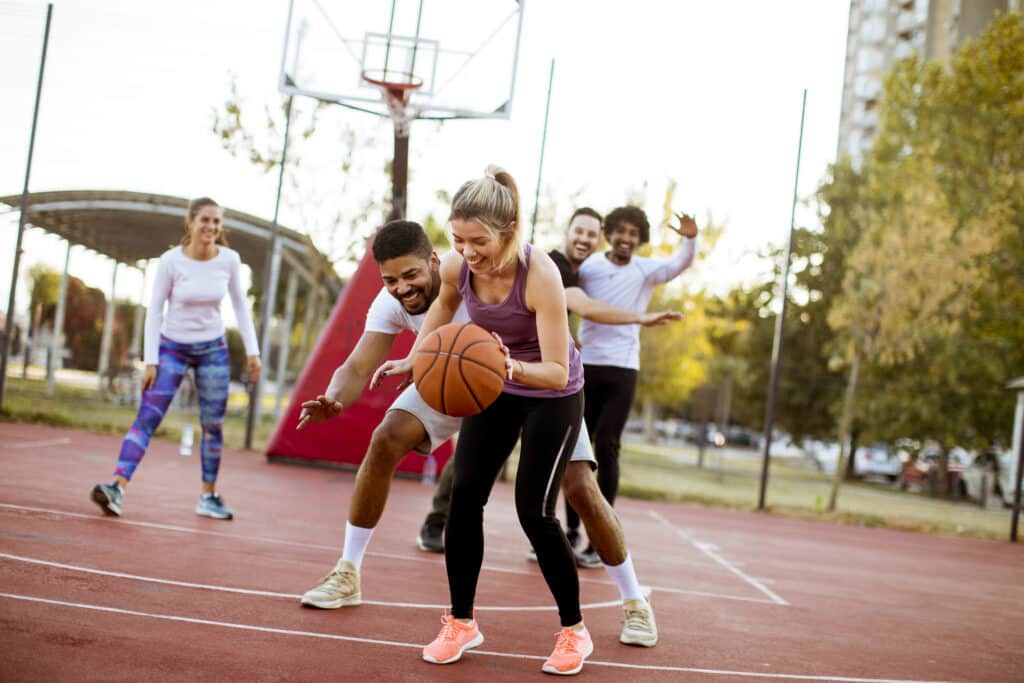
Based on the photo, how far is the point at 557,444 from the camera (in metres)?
3.58

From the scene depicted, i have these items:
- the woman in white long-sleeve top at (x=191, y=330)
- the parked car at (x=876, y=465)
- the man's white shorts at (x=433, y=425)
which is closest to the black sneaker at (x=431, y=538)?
the woman in white long-sleeve top at (x=191, y=330)

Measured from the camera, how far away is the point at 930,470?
23.5 m

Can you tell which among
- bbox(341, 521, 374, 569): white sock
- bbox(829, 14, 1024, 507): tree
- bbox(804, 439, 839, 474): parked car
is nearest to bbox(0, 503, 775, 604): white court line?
bbox(341, 521, 374, 569): white sock

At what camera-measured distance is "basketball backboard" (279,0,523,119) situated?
33.8ft

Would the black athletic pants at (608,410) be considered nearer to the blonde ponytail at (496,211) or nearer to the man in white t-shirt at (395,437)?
the man in white t-shirt at (395,437)

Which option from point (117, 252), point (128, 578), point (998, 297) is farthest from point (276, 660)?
point (998, 297)

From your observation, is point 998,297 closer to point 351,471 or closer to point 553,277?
point 351,471

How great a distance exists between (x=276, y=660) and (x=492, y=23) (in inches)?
335

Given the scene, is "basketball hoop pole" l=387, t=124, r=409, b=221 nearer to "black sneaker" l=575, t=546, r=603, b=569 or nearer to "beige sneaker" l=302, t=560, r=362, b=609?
"black sneaker" l=575, t=546, r=603, b=569

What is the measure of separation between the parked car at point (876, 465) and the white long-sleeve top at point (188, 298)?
26710 mm

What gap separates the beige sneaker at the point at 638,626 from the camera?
162 inches

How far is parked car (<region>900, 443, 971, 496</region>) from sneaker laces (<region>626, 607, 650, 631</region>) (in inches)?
783

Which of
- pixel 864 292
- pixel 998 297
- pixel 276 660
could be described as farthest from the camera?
pixel 998 297

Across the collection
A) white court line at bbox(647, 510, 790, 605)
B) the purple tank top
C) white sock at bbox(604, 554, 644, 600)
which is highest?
the purple tank top
